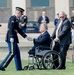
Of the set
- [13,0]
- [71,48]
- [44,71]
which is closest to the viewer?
[44,71]

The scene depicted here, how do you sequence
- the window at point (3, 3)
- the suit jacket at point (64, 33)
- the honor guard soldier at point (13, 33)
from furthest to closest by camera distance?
the window at point (3, 3), the suit jacket at point (64, 33), the honor guard soldier at point (13, 33)

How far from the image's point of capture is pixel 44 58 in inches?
604

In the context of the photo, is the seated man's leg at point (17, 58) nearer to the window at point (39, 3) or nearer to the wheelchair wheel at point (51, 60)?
the wheelchair wheel at point (51, 60)

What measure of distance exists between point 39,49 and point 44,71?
2.95 feet

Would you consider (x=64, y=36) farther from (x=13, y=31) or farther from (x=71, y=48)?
(x=71, y=48)

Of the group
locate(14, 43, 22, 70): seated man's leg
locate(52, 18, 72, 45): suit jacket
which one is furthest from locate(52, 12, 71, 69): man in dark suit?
locate(14, 43, 22, 70): seated man's leg

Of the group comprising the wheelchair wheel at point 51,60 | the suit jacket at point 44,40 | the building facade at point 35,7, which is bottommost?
Answer: the wheelchair wheel at point 51,60

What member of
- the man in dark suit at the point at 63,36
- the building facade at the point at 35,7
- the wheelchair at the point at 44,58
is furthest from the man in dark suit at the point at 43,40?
the building facade at the point at 35,7

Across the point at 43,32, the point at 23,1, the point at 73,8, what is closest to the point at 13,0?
the point at 23,1

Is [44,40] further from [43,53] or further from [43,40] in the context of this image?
[43,53]

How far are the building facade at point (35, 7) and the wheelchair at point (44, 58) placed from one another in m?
16.5

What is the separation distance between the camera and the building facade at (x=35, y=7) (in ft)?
105

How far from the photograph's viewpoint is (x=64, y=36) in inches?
614

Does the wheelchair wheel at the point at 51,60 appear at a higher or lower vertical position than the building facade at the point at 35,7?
lower
